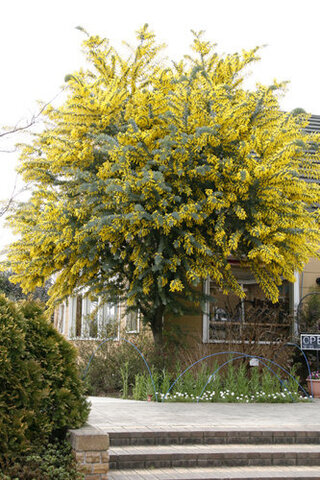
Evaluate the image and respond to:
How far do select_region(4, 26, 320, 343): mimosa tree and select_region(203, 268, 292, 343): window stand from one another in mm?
881

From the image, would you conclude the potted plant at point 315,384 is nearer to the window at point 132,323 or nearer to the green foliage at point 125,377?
the green foliage at point 125,377

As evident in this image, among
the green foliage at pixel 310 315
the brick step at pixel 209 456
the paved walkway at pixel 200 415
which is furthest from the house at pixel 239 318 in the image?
the brick step at pixel 209 456

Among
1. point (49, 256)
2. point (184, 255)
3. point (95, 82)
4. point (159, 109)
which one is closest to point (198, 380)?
point (184, 255)

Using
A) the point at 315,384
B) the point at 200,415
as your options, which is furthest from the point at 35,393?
the point at 315,384

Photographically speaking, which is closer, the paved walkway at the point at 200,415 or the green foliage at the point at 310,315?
the paved walkway at the point at 200,415

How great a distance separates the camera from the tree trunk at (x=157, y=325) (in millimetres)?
12953

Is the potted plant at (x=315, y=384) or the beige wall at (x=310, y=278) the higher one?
the beige wall at (x=310, y=278)

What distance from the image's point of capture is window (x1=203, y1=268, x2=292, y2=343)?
498 inches

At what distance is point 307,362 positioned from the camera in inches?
488

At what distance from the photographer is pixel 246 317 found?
509 inches

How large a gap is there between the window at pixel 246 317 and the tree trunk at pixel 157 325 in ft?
3.05

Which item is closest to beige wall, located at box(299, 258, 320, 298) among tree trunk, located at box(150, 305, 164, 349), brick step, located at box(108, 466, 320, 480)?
tree trunk, located at box(150, 305, 164, 349)

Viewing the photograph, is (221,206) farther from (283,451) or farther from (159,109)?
(283,451)

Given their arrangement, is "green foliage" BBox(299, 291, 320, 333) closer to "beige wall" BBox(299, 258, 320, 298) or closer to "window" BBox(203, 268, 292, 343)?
"window" BBox(203, 268, 292, 343)
